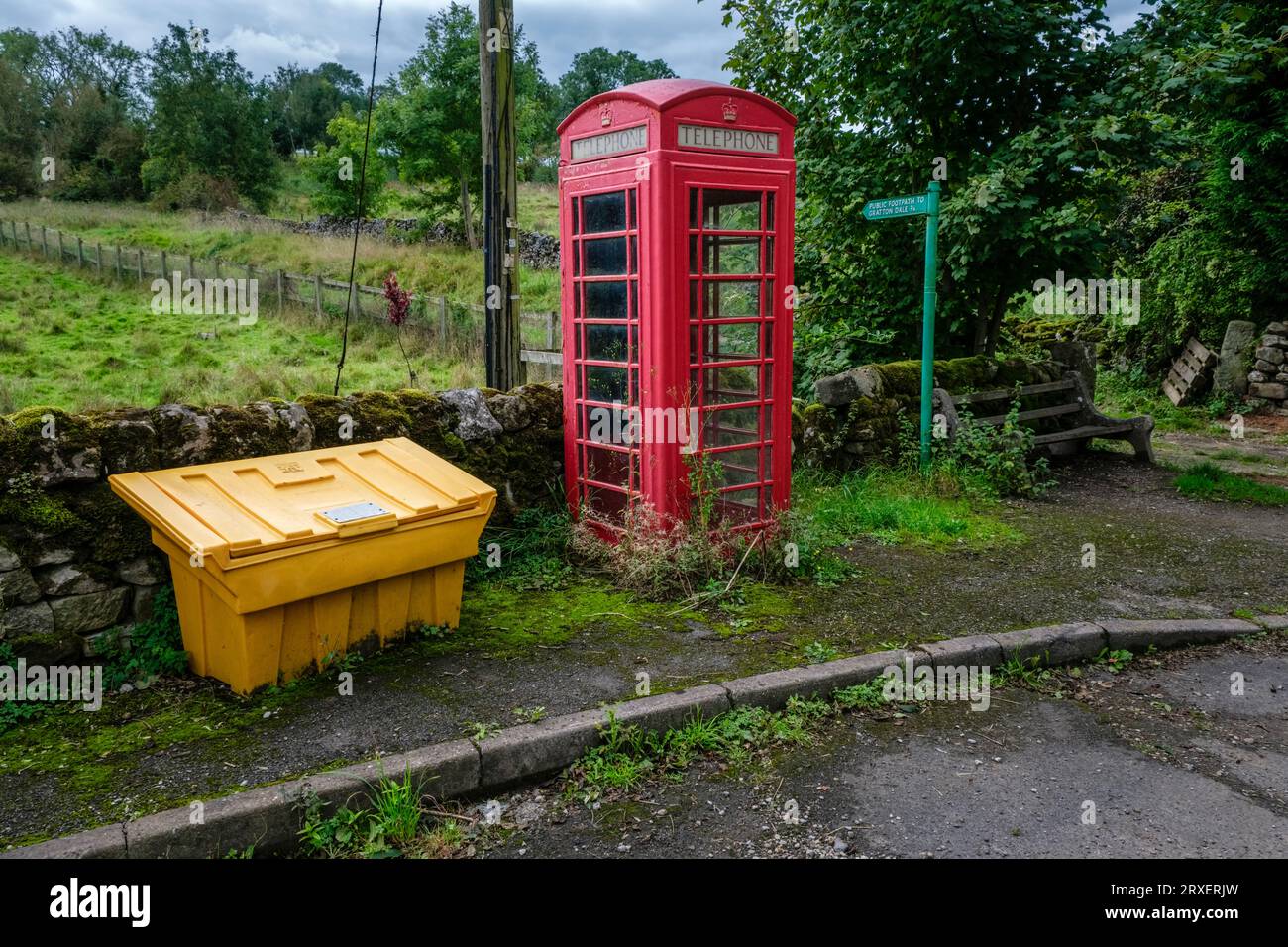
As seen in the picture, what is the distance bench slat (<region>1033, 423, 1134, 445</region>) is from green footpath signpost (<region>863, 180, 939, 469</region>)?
161 centimetres

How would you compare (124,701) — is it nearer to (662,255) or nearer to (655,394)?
(655,394)

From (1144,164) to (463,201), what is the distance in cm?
2183

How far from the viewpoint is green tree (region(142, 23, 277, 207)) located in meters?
35.4

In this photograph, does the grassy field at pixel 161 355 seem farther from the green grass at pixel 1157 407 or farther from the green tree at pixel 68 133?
the green tree at pixel 68 133

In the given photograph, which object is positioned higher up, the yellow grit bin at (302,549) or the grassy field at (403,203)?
the grassy field at (403,203)

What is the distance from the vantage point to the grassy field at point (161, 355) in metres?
10.5

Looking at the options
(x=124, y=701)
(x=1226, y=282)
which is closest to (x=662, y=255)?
(x=124, y=701)

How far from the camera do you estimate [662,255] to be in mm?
4957

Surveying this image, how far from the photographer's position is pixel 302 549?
147 inches

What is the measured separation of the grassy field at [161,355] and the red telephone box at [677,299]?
229 inches

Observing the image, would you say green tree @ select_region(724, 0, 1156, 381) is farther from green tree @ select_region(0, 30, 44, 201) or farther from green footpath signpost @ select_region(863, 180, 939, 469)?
green tree @ select_region(0, 30, 44, 201)

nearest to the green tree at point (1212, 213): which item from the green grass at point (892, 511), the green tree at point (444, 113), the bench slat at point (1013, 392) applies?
the bench slat at point (1013, 392)

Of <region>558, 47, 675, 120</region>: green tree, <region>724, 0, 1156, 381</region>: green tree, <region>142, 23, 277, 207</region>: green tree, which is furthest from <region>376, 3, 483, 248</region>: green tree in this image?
<region>558, 47, 675, 120</region>: green tree

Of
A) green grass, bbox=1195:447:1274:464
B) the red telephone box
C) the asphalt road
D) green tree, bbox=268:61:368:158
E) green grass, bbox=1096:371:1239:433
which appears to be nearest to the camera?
the asphalt road
